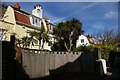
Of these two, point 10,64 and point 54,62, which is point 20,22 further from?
point 10,64

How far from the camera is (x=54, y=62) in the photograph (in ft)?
49.6

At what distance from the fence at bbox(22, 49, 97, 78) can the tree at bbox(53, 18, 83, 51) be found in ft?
63.8

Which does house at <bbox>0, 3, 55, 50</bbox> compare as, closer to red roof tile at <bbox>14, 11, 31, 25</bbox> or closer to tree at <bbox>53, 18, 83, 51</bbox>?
red roof tile at <bbox>14, 11, 31, 25</bbox>

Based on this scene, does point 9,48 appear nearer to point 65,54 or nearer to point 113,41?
point 65,54

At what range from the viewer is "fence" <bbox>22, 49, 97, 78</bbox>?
475 inches

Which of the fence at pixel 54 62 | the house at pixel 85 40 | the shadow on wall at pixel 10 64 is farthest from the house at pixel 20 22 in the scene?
the shadow on wall at pixel 10 64

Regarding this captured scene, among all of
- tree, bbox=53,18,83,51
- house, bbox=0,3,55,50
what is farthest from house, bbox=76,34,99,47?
tree, bbox=53,18,83,51

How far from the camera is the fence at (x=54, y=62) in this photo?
12.1 metres

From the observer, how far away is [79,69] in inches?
698

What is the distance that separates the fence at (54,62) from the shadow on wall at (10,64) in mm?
619

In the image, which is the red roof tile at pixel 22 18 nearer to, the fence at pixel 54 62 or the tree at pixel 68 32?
the tree at pixel 68 32

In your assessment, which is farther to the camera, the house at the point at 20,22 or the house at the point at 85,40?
the house at the point at 85,40

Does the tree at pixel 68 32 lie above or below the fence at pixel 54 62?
above

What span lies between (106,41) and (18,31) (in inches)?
926
